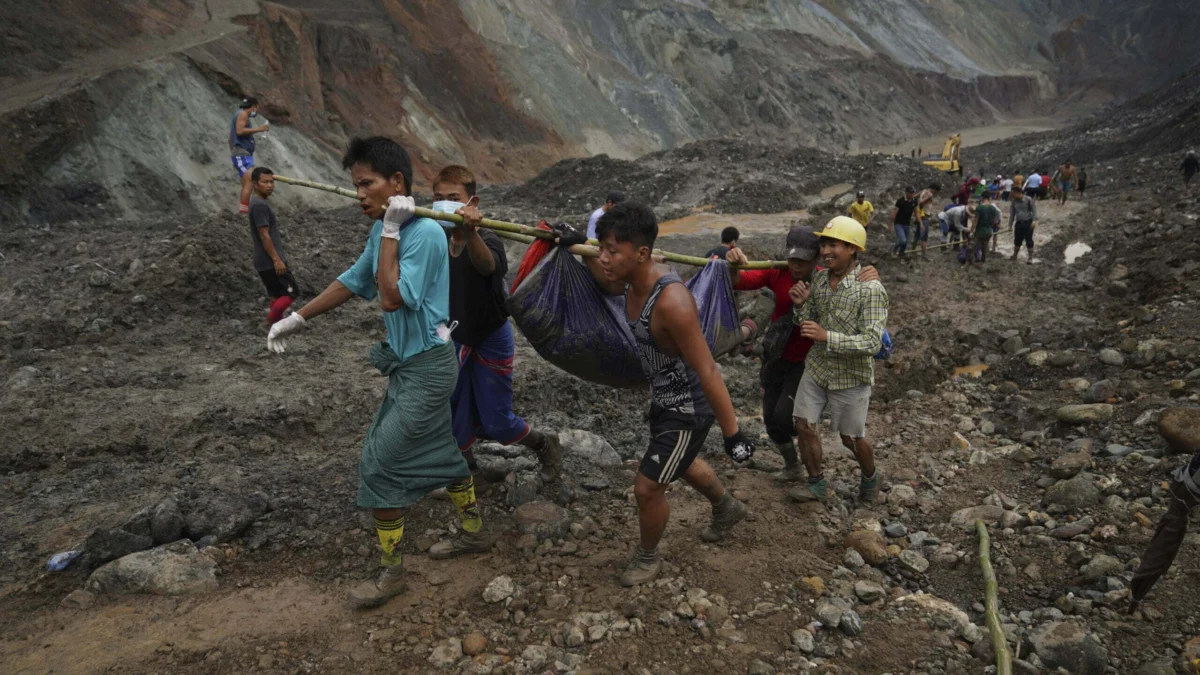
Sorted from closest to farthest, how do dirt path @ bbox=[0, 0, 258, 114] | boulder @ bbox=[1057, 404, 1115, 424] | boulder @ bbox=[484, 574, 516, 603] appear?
boulder @ bbox=[484, 574, 516, 603] < boulder @ bbox=[1057, 404, 1115, 424] < dirt path @ bbox=[0, 0, 258, 114]

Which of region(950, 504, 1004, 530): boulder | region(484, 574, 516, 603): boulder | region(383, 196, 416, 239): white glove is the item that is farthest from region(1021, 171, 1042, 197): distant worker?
region(383, 196, 416, 239): white glove

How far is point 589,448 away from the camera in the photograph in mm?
4695

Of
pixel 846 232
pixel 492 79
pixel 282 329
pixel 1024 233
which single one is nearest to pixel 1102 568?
pixel 846 232

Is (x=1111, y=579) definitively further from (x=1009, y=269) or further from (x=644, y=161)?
(x=644, y=161)

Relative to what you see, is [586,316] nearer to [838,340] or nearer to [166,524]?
[838,340]

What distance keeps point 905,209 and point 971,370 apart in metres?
4.76

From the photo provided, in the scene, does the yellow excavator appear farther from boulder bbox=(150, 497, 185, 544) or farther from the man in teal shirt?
boulder bbox=(150, 497, 185, 544)

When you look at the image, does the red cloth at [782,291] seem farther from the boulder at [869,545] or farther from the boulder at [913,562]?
the boulder at [913,562]

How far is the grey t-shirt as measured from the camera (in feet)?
18.7

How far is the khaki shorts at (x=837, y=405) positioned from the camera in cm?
379

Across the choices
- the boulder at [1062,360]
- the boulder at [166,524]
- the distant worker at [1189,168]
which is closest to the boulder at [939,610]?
the boulder at [166,524]

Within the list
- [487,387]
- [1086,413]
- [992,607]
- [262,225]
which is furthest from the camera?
[262,225]

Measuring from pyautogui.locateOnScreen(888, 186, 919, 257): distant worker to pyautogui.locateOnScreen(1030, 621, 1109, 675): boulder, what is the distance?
9473 millimetres

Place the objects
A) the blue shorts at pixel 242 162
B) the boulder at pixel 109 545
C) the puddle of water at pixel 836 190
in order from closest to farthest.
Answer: the boulder at pixel 109 545, the blue shorts at pixel 242 162, the puddle of water at pixel 836 190
